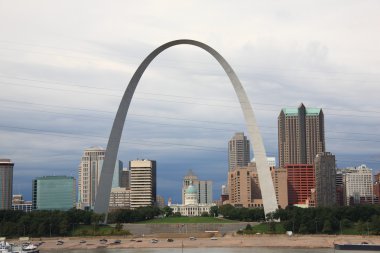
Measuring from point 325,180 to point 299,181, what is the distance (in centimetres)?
2666

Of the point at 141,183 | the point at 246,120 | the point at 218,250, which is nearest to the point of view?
the point at 218,250

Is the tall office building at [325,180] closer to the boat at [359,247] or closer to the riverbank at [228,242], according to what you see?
the riverbank at [228,242]

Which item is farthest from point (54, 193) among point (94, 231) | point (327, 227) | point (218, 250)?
point (218, 250)

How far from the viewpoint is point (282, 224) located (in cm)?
5931

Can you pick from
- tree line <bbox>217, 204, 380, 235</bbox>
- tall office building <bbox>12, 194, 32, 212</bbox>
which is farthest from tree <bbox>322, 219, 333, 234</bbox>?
tall office building <bbox>12, 194, 32, 212</bbox>

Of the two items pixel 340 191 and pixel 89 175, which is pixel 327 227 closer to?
pixel 340 191

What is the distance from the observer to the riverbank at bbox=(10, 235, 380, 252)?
52.2 metres

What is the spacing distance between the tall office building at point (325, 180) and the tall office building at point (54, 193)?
210 feet

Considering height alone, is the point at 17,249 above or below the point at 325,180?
below

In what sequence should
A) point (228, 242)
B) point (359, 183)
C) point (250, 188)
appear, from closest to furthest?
point (228, 242) → point (250, 188) → point (359, 183)

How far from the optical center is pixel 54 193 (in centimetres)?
15350

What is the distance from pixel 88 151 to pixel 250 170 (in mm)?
60302

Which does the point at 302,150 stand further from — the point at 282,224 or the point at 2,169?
the point at 282,224

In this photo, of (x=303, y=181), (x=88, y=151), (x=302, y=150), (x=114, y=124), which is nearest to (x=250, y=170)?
(x=303, y=181)
